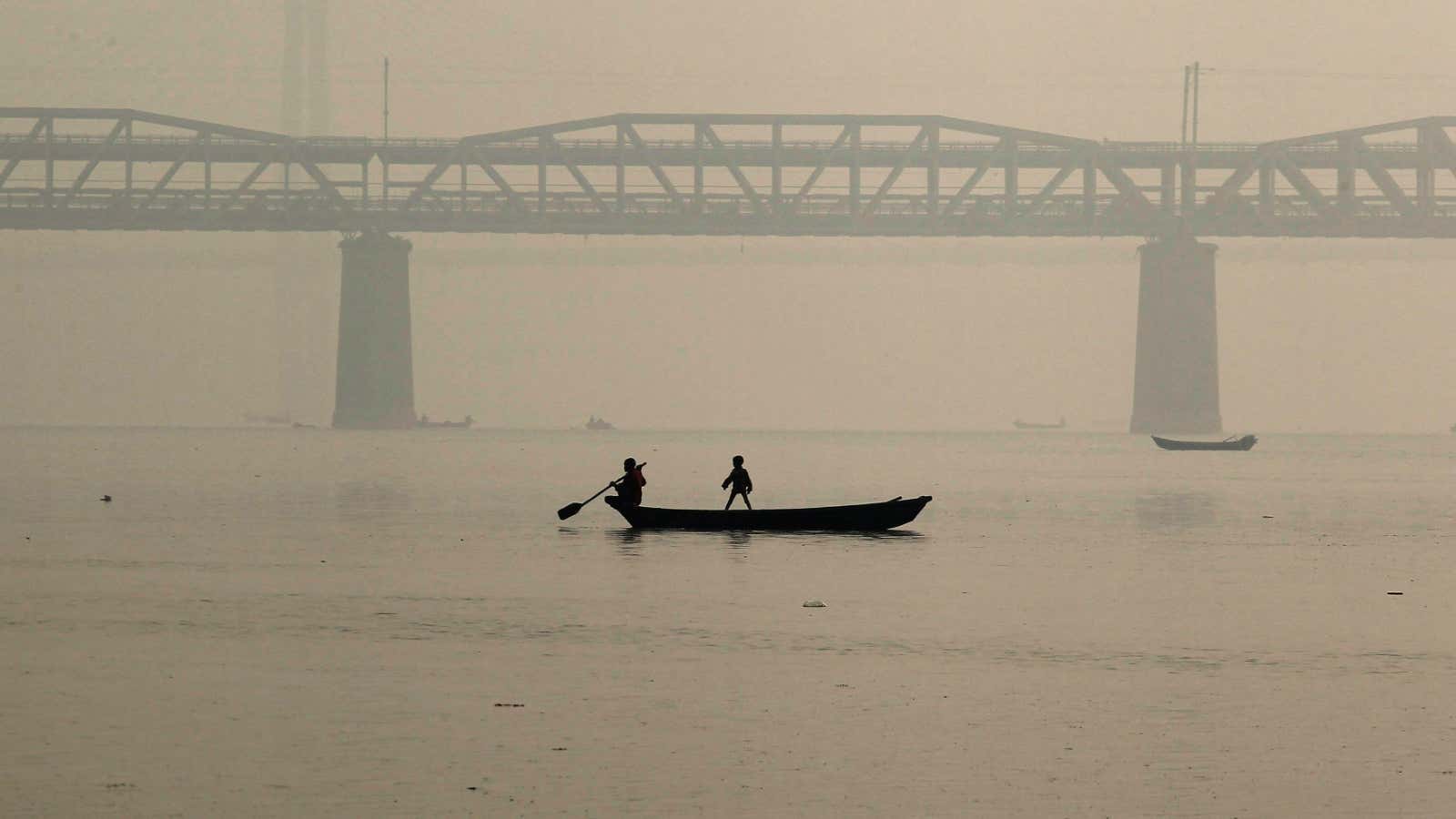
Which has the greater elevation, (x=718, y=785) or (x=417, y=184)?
(x=417, y=184)

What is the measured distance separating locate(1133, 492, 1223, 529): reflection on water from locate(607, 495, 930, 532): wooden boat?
44.8 ft

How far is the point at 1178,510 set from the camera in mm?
79312

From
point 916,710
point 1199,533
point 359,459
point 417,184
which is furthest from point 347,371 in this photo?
point 916,710

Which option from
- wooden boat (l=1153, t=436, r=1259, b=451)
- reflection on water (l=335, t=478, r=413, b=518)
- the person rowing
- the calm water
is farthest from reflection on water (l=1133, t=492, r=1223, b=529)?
wooden boat (l=1153, t=436, r=1259, b=451)

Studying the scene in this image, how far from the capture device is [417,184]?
182250mm

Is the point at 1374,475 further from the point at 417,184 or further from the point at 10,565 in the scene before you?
the point at 10,565

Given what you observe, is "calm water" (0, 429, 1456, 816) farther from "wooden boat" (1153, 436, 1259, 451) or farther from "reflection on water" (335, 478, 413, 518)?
"wooden boat" (1153, 436, 1259, 451)

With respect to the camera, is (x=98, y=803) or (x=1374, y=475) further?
(x=1374, y=475)

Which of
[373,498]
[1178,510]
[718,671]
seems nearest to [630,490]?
[718,671]

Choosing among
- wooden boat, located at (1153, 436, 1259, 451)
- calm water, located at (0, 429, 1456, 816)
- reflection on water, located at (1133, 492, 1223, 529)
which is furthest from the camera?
wooden boat, located at (1153, 436, 1259, 451)

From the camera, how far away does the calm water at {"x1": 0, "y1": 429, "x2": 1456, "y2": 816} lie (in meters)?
20.1

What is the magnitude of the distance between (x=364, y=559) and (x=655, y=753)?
2820cm

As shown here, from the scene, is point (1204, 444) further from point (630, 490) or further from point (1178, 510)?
point (630, 490)

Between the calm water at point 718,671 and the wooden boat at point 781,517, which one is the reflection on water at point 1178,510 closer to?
the calm water at point 718,671
